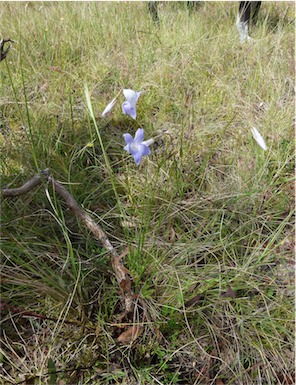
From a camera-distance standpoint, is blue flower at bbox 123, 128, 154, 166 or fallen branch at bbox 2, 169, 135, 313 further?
fallen branch at bbox 2, 169, 135, 313

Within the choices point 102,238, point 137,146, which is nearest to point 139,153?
point 137,146

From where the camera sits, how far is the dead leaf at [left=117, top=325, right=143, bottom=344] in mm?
891

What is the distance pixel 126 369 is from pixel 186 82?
4.56 feet

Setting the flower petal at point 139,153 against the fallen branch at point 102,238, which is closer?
the flower petal at point 139,153

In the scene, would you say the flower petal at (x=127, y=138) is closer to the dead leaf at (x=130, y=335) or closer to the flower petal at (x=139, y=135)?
the flower petal at (x=139, y=135)

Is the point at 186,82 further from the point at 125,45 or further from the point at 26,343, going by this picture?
the point at 26,343

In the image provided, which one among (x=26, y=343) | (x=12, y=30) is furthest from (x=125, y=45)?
(x=26, y=343)

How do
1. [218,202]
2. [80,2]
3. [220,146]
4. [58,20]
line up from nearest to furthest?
[218,202] → [220,146] → [58,20] → [80,2]

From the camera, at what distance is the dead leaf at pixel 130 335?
0.89 metres

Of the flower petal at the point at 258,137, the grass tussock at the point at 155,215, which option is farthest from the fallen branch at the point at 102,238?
the flower petal at the point at 258,137

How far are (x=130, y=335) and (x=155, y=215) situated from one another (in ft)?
1.35

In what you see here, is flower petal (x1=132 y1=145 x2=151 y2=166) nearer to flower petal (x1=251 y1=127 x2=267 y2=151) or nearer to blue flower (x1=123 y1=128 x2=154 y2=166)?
blue flower (x1=123 y1=128 x2=154 y2=166)

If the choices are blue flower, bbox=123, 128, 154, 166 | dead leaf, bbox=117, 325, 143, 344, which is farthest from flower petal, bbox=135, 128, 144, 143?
dead leaf, bbox=117, 325, 143, 344

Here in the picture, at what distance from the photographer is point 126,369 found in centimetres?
88
